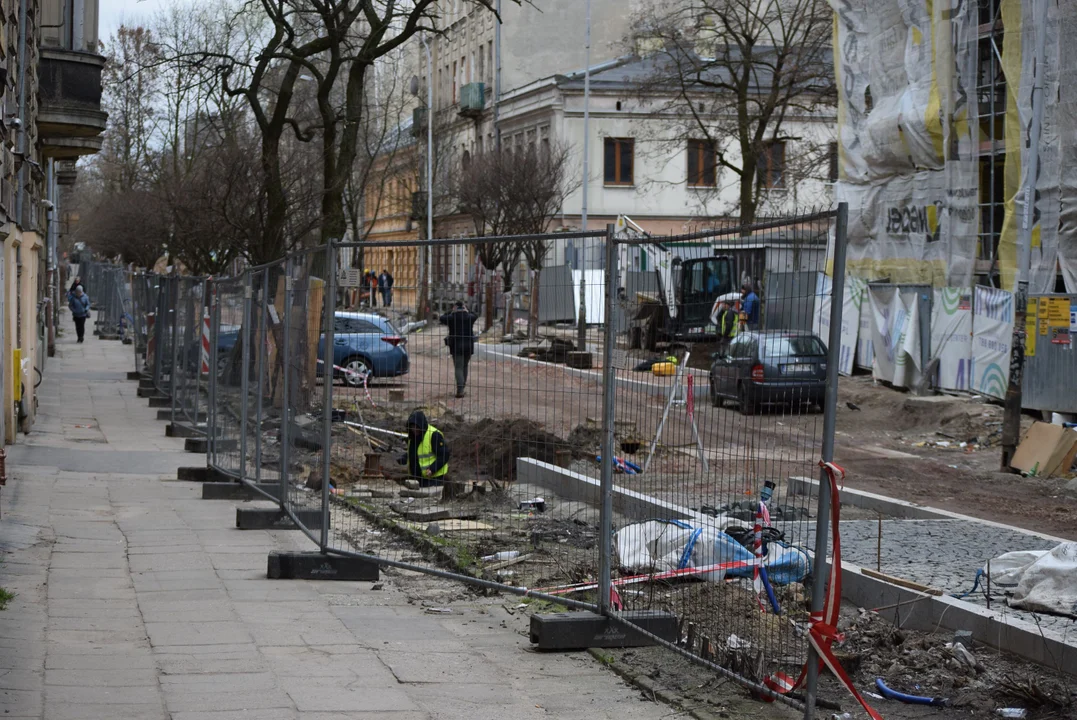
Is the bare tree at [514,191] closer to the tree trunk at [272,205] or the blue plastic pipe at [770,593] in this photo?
the tree trunk at [272,205]

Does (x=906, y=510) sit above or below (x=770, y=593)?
below

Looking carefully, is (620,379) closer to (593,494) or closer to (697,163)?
(593,494)

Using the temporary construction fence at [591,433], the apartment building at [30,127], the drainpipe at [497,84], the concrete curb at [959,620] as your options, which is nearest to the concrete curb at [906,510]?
the concrete curb at [959,620]

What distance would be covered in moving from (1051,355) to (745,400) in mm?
15936

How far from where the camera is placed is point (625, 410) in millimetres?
7305

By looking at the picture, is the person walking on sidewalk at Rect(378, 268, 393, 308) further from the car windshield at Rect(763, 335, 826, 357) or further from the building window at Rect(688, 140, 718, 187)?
the building window at Rect(688, 140, 718, 187)

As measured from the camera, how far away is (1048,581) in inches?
320

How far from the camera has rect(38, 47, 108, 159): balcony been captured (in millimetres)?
21500

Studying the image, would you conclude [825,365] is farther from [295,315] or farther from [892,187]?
[892,187]

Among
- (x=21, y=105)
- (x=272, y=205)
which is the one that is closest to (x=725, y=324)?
(x=21, y=105)

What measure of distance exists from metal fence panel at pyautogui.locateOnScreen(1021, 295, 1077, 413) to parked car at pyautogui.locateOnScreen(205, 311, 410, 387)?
12.9 meters

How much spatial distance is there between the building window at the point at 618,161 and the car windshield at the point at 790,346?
170 feet

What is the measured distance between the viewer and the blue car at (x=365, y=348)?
873 cm

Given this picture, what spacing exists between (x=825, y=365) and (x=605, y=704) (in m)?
1.93
